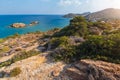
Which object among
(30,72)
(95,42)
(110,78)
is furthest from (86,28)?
(110,78)

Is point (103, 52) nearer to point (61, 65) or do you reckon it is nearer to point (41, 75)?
point (61, 65)

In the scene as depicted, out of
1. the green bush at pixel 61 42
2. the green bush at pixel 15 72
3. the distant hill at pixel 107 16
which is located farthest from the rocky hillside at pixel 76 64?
the distant hill at pixel 107 16

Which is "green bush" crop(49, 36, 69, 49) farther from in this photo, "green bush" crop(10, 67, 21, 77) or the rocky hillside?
"green bush" crop(10, 67, 21, 77)

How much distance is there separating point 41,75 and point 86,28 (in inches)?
564

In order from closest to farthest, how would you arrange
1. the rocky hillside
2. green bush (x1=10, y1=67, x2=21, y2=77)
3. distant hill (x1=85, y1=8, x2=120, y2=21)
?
the rocky hillside < green bush (x1=10, y1=67, x2=21, y2=77) < distant hill (x1=85, y1=8, x2=120, y2=21)

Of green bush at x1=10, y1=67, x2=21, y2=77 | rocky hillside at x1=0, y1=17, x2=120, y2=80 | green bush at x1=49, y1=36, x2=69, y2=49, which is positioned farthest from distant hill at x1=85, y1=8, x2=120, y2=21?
green bush at x1=10, y1=67, x2=21, y2=77

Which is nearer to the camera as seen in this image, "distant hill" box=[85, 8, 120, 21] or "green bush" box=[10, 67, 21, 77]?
"green bush" box=[10, 67, 21, 77]

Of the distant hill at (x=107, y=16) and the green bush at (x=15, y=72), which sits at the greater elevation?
the green bush at (x=15, y=72)

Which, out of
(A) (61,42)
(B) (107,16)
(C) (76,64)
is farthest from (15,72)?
(B) (107,16)

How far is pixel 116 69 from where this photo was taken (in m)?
14.4

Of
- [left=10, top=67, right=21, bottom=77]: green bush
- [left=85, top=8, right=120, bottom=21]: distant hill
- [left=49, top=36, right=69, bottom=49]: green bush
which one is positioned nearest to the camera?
[left=10, top=67, right=21, bottom=77]: green bush

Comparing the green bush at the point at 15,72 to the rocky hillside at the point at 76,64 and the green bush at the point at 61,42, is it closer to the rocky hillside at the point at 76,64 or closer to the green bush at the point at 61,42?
the rocky hillside at the point at 76,64

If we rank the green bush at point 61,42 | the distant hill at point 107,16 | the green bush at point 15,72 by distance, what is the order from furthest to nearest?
1. the distant hill at point 107,16
2. the green bush at point 61,42
3. the green bush at point 15,72

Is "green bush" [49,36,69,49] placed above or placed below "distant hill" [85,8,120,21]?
above
